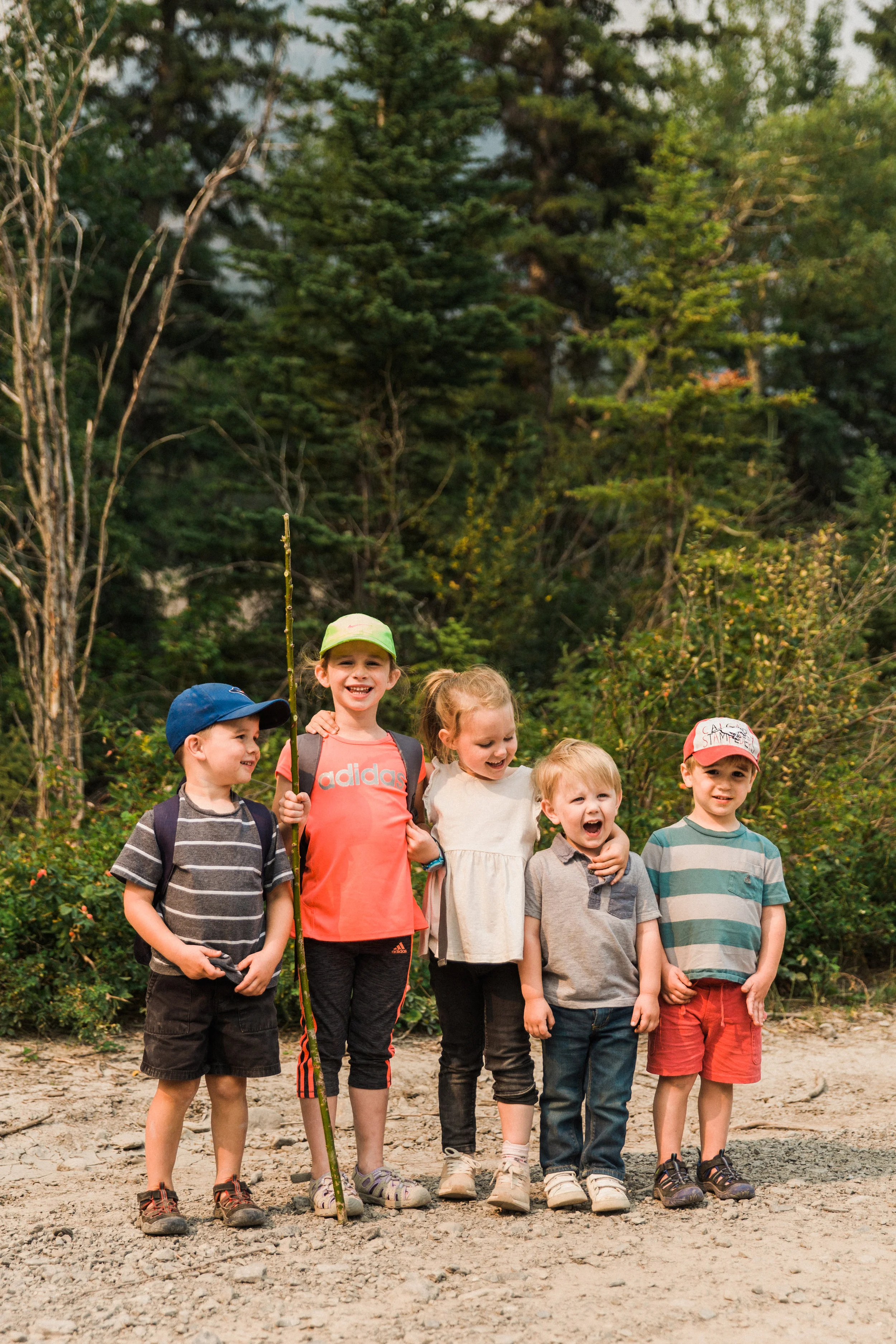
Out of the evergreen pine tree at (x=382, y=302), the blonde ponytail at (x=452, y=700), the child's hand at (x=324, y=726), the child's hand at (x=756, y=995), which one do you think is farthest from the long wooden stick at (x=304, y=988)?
the evergreen pine tree at (x=382, y=302)

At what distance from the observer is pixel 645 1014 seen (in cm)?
341

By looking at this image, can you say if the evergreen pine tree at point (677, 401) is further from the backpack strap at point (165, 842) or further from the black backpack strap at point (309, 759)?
the backpack strap at point (165, 842)

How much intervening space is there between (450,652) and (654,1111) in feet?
25.0

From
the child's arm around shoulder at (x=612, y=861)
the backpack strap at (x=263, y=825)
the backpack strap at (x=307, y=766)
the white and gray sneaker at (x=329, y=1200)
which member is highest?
the backpack strap at (x=307, y=766)

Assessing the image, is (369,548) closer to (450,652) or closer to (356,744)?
(450,652)

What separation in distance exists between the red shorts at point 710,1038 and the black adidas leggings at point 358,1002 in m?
0.77

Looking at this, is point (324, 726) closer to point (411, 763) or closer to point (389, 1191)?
point (411, 763)

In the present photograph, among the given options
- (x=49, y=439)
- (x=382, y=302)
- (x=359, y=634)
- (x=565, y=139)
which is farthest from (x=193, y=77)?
(x=359, y=634)

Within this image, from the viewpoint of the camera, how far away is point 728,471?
52.0ft

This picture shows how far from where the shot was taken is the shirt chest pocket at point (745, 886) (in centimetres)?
358

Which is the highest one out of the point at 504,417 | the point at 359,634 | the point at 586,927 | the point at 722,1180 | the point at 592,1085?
the point at 504,417

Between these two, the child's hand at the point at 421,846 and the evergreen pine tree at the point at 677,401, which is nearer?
the child's hand at the point at 421,846

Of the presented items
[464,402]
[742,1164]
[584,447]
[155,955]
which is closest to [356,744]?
[155,955]

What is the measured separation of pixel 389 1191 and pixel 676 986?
3.30 feet
